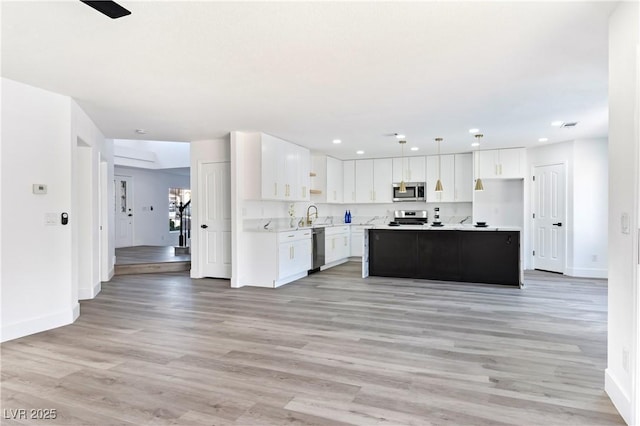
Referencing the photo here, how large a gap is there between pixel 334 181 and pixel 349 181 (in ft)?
1.86

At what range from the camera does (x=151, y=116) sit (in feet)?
16.4

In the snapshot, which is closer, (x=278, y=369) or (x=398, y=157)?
(x=278, y=369)

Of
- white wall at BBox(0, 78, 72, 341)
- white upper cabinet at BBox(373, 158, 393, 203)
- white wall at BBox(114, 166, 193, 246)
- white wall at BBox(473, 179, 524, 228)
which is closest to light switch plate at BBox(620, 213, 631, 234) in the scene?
white wall at BBox(0, 78, 72, 341)

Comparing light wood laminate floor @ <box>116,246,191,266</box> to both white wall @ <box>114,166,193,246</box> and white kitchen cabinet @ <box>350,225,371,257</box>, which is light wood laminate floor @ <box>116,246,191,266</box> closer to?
white wall @ <box>114,166,193,246</box>

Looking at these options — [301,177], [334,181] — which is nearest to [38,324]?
[301,177]

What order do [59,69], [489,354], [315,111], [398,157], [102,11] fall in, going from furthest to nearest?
[398,157]
[315,111]
[59,69]
[489,354]
[102,11]

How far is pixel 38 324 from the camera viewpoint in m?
3.86

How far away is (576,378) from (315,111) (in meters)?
3.72

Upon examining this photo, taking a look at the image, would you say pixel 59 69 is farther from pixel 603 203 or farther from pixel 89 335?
pixel 603 203

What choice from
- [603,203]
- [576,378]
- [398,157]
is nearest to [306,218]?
[398,157]

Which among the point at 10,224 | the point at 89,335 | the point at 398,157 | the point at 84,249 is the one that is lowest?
the point at 89,335

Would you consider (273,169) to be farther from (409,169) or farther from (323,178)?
(409,169)

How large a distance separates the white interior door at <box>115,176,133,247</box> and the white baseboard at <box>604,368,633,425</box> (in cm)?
1074

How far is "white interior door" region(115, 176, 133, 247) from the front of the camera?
10398 mm
